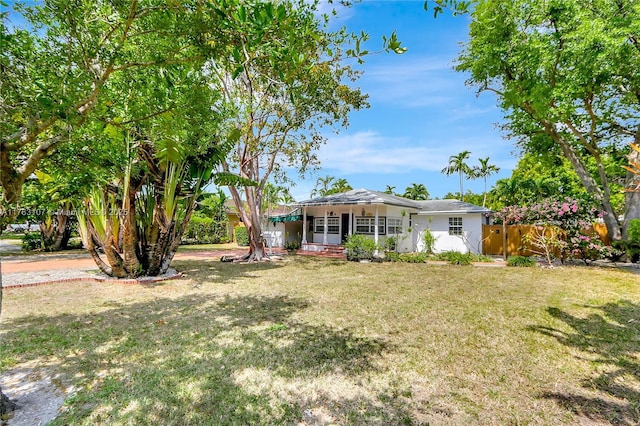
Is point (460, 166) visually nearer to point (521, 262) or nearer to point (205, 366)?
point (521, 262)

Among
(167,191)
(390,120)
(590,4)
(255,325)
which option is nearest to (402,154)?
(390,120)

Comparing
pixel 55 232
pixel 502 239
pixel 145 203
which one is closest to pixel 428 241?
pixel 502 239

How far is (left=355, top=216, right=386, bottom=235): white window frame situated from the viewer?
22.5m

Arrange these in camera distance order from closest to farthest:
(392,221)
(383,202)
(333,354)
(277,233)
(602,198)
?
1. (333,354)
2. (602,198)
3. (383,202)
4. (392,221)
5. (277,233)

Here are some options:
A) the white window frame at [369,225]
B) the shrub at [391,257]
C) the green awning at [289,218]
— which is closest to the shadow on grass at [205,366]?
the shrub at [391,257]

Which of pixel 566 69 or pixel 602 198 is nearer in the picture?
pixel 566 69

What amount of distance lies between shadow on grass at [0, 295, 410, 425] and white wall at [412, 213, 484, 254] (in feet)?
61.4

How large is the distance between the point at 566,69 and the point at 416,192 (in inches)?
1609

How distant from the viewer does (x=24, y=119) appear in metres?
3.77

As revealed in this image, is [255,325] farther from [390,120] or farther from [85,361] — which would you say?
[390,120]

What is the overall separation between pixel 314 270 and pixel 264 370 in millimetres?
10038

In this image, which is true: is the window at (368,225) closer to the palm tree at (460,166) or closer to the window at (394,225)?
the window at (394,225)

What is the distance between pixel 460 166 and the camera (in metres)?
48.2

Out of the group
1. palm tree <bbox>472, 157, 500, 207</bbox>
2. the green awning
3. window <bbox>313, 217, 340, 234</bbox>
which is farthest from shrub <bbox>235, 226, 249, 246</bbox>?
palm tree <bbox>472, 157, 500, 207</bbox>
